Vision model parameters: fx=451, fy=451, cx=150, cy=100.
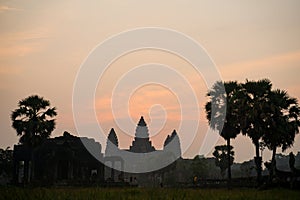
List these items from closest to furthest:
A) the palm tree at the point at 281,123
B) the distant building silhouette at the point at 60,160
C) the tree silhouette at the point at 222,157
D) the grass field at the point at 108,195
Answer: the grass field at the point at 108,195
the palm tree at the point at 281,123
the distant building silhouette at the point at 60,160
the tree silhouette at the point at 222,157

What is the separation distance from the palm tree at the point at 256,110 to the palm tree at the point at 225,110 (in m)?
0.88

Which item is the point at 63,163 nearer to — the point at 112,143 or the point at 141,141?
the point at 112,143

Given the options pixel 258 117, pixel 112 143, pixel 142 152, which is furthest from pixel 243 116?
pixel 142 152

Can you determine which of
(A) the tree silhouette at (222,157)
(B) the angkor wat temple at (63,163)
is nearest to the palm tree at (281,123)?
(B) the angkor wat temple at (63,163)

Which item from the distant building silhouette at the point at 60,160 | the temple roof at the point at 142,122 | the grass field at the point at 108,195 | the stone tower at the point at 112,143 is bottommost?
the grass field at the point at 108,195

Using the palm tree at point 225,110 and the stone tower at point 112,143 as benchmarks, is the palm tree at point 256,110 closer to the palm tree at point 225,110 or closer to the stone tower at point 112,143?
the palm tree at point 225,110

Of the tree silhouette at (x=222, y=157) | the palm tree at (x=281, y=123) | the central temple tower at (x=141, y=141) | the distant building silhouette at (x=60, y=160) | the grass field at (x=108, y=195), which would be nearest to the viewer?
the grass field at (x=108, y=195)

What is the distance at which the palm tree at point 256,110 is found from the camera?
43094mm

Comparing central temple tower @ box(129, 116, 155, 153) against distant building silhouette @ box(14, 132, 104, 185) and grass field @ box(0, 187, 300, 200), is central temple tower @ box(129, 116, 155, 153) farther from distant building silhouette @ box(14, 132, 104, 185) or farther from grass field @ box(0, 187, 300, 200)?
grass field @ box(0, 187, 300, 200)

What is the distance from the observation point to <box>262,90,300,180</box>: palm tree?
4238 cm

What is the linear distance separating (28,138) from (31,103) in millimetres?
3917

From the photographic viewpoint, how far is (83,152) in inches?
2127

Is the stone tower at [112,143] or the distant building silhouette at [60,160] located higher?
the stone tower at [112,143]

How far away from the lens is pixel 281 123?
42438 millimetres
